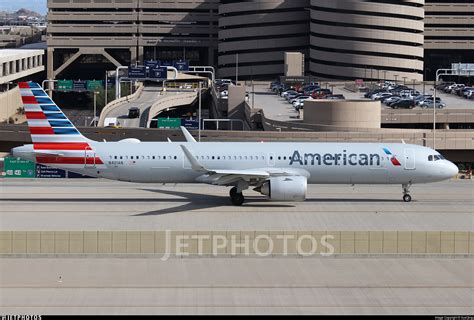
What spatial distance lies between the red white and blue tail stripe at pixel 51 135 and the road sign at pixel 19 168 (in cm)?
1868

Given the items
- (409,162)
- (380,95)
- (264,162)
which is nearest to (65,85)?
(380,95)

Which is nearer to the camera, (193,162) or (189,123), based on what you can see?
(193,162)

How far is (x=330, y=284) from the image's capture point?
149 feet

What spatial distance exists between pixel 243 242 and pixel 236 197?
13095mm

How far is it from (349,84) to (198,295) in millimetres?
139012

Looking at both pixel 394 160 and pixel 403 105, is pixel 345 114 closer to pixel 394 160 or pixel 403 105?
pixel 403 105

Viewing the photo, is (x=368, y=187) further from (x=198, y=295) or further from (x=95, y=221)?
(x=198, y=295)

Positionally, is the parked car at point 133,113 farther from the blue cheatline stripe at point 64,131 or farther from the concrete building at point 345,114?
the blue cheatline stripe at point 64,131

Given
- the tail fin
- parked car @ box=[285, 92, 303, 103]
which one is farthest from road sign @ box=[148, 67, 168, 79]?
the tail fin

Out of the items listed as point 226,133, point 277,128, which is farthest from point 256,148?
point 277,128

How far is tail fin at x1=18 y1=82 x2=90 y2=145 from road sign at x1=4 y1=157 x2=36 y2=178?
1868 centimetres

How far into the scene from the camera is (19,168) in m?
84.1

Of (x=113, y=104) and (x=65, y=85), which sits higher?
(x=65, y=85)

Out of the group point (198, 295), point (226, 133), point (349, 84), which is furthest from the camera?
point (349, 84)
